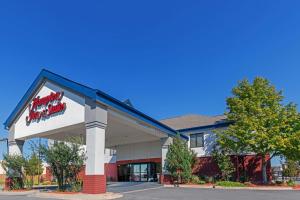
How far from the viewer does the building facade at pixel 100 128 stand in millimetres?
19062

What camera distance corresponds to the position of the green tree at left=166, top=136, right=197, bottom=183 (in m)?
26.8

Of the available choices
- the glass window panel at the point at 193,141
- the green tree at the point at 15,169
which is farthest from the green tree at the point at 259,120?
the green tree at the point at 15,169

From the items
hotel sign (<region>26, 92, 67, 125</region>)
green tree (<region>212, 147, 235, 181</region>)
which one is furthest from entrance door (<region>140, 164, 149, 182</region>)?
hotel sign (<region>26, 92, 67, 125</region>)

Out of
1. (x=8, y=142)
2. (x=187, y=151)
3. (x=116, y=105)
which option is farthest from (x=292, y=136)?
(x=8, y=142)

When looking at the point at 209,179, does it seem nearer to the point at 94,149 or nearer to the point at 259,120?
the point at 259,120

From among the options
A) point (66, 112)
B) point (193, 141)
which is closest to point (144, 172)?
point (193, 141)

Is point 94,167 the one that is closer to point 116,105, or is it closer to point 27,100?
point 116,105

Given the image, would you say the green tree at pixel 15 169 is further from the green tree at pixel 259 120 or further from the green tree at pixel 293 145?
the green tree at pixel 293 145

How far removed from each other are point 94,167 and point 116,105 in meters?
4.40

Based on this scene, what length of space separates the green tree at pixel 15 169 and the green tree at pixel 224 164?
49.7 feet

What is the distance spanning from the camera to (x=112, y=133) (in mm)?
30281

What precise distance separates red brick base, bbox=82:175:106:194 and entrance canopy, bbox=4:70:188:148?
9.79ft

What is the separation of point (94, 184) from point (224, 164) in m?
12.7

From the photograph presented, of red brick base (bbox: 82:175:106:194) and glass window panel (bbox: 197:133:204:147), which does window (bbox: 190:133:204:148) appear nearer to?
glass window panel (bbox: 197:133:204:147)
